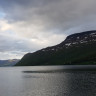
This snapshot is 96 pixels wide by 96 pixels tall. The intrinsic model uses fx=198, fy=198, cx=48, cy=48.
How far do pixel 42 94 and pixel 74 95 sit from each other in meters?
11.9

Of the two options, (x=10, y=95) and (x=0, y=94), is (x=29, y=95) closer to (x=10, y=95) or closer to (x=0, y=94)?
(x=10, y=95)

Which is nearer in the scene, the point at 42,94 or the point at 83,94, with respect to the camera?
the point at 83,94

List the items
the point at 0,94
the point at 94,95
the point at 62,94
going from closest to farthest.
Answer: the point at 94,95 → the point at 62,94 → the point at 0,94

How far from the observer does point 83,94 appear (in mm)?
61719

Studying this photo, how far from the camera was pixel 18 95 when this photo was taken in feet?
217

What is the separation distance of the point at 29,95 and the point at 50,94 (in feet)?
22.8

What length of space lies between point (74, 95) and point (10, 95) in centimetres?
2213

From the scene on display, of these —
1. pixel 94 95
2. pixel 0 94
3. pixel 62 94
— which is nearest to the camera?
pixel 94 95

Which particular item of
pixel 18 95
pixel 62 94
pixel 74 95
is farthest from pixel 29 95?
pixel 74 95

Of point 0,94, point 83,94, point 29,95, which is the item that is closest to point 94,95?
point 83,94

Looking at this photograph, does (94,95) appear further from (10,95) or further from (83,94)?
(10,95)

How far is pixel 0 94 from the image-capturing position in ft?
234

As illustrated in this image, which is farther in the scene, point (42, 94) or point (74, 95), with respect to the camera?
point (42, 94)

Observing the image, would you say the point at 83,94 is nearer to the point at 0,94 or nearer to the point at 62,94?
the point at 62,94
